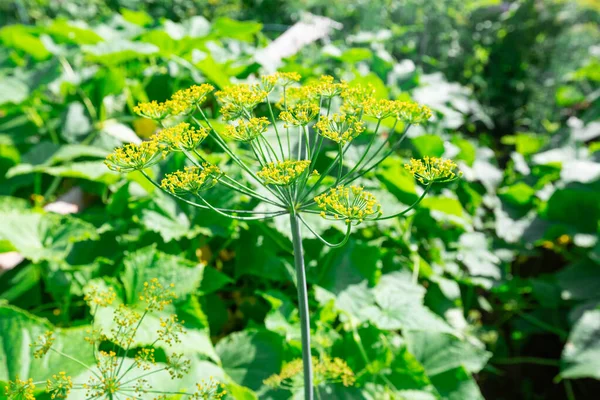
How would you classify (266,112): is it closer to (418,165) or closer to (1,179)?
(1,179)

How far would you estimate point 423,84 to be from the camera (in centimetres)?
313

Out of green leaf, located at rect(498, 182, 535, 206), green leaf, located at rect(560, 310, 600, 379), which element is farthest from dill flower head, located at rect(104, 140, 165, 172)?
green leaf, located at rect(498, 182, 535, 206)

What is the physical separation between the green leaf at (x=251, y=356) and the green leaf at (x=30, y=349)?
1.36 ft

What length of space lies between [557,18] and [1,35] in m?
4.16

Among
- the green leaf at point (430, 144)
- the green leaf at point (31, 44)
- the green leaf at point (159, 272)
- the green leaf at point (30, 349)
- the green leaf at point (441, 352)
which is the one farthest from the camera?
the green leaf at point (31, 44)

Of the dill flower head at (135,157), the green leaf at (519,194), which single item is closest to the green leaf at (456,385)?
the dill flower head at (135,157)

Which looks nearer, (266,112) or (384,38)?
(266,112)

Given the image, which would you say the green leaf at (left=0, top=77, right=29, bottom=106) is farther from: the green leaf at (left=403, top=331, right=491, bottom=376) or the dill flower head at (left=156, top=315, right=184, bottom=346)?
the green leaf at (left=403, top=331, right=491, bottom=376)

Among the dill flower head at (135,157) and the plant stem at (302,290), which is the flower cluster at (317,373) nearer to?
the plant stem at (302,290)

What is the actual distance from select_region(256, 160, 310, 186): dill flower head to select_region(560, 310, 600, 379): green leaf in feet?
5.96

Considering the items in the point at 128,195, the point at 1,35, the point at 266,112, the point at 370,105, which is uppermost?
the point at 1,35

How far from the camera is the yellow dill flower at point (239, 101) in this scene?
937 mm

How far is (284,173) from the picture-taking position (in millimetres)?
829

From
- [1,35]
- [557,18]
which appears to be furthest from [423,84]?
[1,35]
